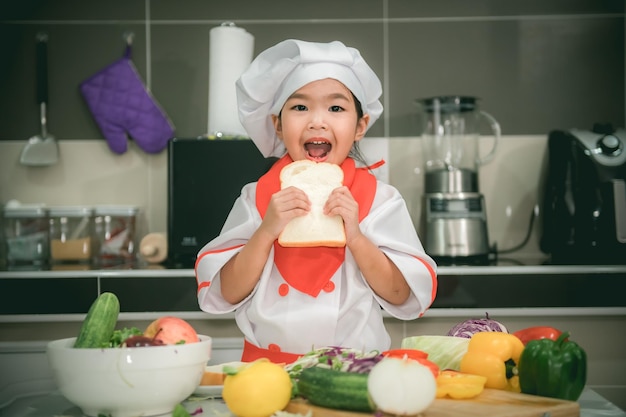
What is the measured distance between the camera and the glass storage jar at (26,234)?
2582 millimetres

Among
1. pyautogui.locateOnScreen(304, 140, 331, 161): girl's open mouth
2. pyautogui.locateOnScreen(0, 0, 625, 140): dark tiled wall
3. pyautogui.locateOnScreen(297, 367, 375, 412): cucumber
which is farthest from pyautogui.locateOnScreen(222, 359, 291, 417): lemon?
pyautogui.locateOnScreen(0, 0, 625, 140): dark tiled wall

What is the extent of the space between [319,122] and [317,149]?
5 cm

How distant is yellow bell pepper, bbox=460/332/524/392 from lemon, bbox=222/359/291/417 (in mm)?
290

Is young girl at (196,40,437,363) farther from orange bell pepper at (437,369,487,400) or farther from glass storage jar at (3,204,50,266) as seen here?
glass storage jar at (3,204,50,266)

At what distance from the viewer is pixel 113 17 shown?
2.79 meters

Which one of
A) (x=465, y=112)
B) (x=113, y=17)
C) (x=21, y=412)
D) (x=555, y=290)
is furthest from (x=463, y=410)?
(x=113, y=17)

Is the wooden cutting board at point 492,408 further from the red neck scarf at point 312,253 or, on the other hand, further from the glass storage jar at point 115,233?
the glass storage jar at point 115,233

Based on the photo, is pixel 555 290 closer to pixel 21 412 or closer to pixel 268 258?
pixel 268 258

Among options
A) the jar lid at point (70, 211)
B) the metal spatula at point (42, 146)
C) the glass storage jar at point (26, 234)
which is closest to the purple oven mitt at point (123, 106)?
the metal spatula at point (42, 146)

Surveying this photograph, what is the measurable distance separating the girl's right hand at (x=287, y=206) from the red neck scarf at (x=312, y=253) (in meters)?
0.15

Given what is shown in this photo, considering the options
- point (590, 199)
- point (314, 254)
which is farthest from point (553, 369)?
point (590, 199)

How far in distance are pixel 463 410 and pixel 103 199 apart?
2.19 m

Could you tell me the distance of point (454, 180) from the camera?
2.54 metres

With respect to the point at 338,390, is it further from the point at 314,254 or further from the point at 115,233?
the point at 115,233
